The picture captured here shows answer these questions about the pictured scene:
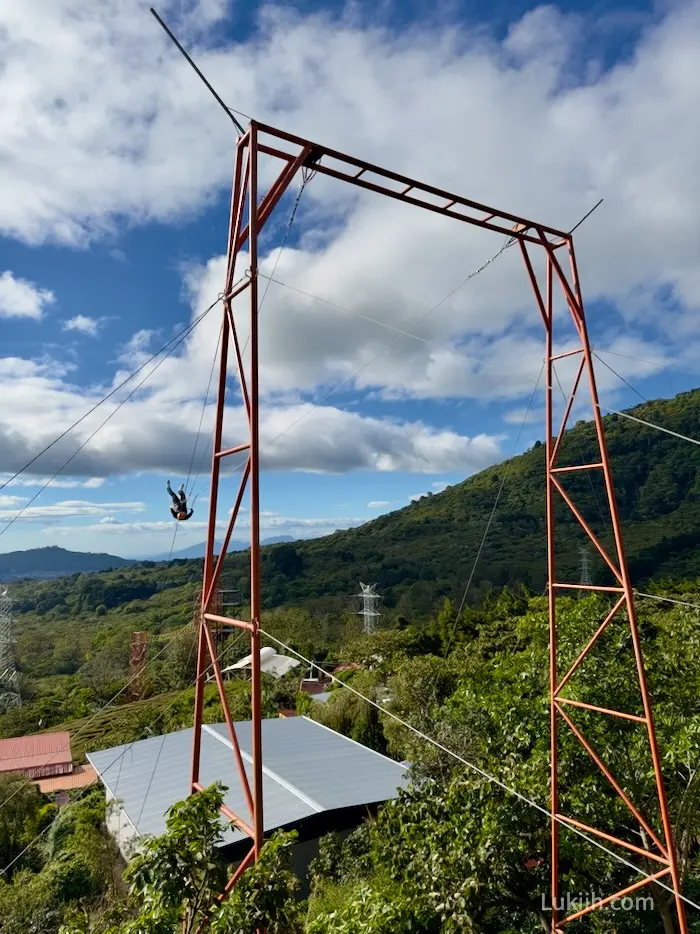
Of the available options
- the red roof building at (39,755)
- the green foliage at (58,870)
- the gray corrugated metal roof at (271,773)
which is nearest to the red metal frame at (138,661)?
the red roof building at (39,755)

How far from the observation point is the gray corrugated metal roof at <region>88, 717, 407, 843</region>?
14.7 meters

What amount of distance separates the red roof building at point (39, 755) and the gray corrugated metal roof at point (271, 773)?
9.19 meters

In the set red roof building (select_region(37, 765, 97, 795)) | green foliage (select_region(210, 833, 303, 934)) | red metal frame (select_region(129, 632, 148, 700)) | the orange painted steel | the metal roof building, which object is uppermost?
green foliage (select_region(210, 833, 303, 934))

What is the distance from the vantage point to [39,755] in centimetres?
2827

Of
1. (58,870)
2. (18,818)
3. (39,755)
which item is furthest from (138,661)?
(58,870)

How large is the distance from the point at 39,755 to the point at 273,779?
1779 centimetres

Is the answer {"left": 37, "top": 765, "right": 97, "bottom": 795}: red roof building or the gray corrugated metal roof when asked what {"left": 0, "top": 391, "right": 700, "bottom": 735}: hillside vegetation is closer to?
{"left": 37, "top": 765, "right": 97, "bottom": 795}: red roof building

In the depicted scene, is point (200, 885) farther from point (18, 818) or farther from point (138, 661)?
point (138, 661)

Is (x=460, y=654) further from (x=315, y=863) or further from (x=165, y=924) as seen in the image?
(x=165, y=924)

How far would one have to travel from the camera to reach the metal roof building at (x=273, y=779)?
14.4 meters

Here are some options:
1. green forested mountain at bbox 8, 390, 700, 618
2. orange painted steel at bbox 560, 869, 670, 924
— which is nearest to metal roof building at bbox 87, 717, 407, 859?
orange painted steel at bbox 560, 869, 670, 924

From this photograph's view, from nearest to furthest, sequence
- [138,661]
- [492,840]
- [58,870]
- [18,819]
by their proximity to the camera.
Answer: [492,840], [58,870], [18,819], [138,661]

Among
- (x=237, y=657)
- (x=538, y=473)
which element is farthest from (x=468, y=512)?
(x=237, y=657)

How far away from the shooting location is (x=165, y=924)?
3912 millimetres
